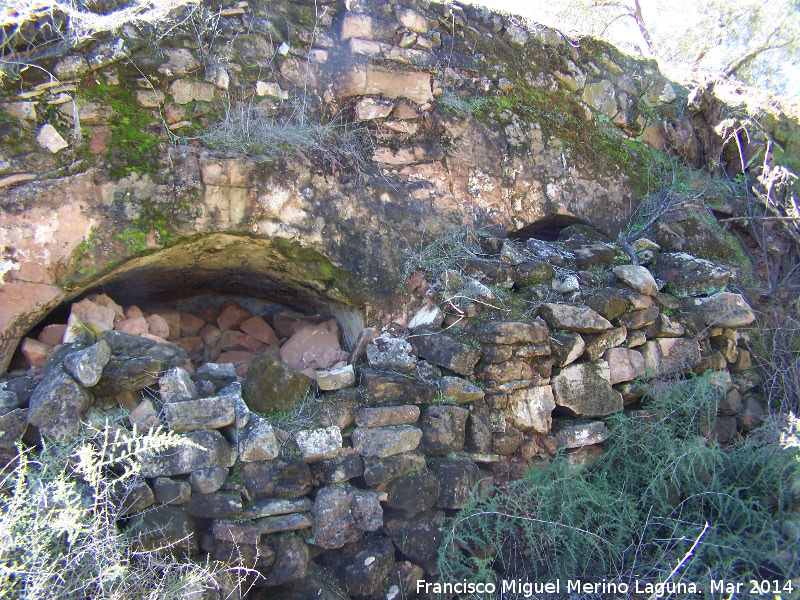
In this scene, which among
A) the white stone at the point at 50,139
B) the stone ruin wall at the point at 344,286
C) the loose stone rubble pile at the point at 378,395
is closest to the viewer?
the loose stone rubble pile at the point at 378,395

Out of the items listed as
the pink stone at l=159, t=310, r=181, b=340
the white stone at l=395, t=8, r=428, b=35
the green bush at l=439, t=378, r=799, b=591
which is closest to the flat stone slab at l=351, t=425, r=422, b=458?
the green bush at l=439, t=378, r=799, b=591

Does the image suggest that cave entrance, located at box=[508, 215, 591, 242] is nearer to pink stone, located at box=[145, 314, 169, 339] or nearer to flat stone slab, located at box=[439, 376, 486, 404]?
flat stone slab, located at box=[439, 376, 486, 404]

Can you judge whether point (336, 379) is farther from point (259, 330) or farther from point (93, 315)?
point (93, 315)

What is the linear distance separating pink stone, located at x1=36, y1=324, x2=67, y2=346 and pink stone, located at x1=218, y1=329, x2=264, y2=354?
3.26 feet

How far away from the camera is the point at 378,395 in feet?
9.16

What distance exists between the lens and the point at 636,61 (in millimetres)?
4562

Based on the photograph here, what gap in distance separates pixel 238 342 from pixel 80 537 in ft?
5.29

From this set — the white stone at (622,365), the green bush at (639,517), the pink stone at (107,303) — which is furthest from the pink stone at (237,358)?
the white stone at (622,365)

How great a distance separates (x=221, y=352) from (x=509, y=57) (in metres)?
2.88

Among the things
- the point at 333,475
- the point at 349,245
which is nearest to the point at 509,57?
the point at 349,245

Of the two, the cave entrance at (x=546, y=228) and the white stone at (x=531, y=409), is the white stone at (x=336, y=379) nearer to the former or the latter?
the white stone at (x=531, y=409)

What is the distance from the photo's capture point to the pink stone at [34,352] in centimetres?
252

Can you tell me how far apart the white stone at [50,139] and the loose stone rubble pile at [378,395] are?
0.75m

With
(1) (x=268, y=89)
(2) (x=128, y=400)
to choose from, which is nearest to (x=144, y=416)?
(2) (x=128, y=400)
